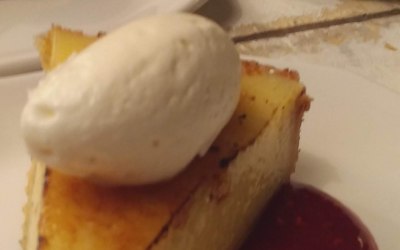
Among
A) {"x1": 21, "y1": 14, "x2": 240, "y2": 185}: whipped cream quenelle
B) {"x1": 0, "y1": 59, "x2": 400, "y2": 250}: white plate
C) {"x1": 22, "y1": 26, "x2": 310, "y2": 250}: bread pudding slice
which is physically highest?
{"x1": 21, "y1": 14, "x2": 240, "y2": 185}: whipped cream quenelle

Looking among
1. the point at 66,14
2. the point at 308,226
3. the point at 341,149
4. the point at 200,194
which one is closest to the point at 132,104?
the point at 200,194

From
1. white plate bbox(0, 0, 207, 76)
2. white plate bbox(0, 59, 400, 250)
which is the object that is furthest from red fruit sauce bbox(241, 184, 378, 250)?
white plate bbox(0, 0, 207, 76)

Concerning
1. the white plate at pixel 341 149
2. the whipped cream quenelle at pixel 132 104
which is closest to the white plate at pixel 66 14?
the white plate at pixel 341 149

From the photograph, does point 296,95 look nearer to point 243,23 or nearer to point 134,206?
point 134,206

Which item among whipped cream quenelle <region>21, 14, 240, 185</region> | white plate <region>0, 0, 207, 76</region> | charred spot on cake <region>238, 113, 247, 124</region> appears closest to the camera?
whipped cream quenelle <region>21, 14, 240, 185</region>

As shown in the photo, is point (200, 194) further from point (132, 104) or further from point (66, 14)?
point (66, 14)

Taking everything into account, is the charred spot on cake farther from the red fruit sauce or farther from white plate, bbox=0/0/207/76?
white plate, bbox=0/0/207/76

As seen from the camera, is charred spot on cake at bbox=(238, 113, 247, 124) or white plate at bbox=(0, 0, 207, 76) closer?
charred spot on cake at bbox=(238, 113, 247, 124)
